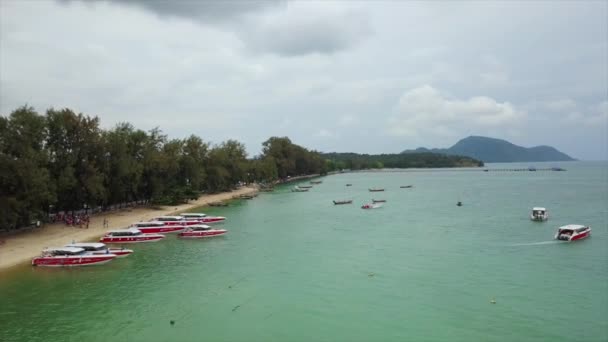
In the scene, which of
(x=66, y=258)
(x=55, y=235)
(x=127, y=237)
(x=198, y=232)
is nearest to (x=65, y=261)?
(x=66, y=258)

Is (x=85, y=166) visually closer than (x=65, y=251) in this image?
No

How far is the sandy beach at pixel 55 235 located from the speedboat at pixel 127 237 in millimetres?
1818

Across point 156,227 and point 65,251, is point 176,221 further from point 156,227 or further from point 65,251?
point 65,251

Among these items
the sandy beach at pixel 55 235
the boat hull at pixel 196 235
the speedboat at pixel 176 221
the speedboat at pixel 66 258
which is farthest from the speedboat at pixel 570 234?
the sandy beach at pixel 55 235

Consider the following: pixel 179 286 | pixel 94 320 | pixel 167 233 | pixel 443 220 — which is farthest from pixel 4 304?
pixel 443 220

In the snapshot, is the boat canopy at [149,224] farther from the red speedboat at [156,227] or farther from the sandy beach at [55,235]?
the sandy beach at [55,235]

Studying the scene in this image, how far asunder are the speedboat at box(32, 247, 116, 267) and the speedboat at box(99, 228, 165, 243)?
28.1 ft

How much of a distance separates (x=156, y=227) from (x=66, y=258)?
1571 cm

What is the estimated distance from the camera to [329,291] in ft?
97.1

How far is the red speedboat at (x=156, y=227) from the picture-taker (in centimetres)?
5016

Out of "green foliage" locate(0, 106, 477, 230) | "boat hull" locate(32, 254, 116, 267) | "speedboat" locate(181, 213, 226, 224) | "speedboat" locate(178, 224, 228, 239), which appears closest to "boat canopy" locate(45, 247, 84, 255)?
"boat hull" locate(32, 254, 116, 267)

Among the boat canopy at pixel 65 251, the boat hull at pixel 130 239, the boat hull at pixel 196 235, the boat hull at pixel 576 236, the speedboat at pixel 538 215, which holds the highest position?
the boat canopy at pixel 65 251

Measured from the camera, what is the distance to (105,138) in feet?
197

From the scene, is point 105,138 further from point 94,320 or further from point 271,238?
point 94,320
